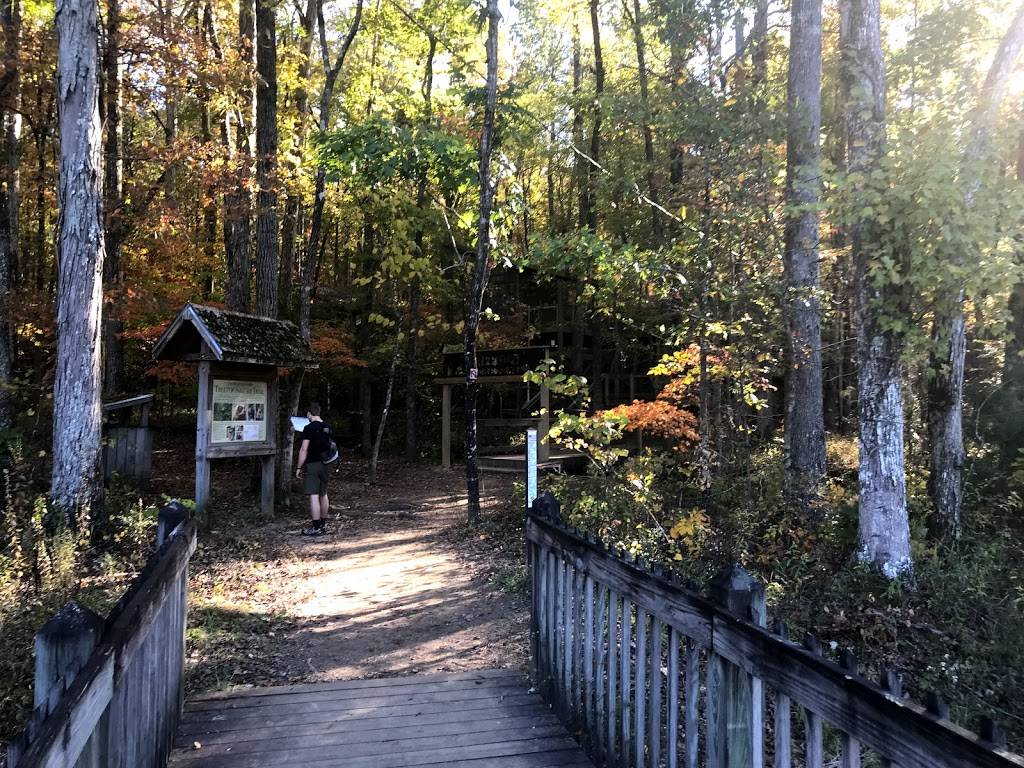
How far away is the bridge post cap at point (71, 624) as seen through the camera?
196 cm

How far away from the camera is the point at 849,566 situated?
23.2ft

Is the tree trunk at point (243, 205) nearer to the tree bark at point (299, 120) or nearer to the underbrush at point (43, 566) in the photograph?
the tree bark at point (299, 120)

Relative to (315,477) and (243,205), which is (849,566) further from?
(243,205)

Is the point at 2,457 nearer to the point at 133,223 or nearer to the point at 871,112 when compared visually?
the point at 133,223

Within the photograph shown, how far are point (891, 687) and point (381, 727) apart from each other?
281cm

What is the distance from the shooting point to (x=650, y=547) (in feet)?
22.2

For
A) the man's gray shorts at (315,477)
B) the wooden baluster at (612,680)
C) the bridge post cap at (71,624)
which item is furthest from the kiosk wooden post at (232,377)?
the bridge post cap at (71,624)

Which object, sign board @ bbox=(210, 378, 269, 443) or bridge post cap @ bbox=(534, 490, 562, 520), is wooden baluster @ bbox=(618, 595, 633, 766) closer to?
bridge post cap @ bbox=(534, 490, 562, 520)

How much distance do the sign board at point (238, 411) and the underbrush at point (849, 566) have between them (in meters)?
4.82

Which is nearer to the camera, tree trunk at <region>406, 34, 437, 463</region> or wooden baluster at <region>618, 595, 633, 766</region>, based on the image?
wooden baluster at <region>618, 595, 633, 766</region>

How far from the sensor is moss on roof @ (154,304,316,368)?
9.81m

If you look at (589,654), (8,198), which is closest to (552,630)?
(589,654)

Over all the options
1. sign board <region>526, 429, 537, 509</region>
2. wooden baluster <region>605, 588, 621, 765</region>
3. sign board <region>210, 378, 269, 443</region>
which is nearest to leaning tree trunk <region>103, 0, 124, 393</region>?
sign board <region>210, 378, 269, 443</region>

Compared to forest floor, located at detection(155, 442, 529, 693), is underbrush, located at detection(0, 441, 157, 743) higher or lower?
higher
